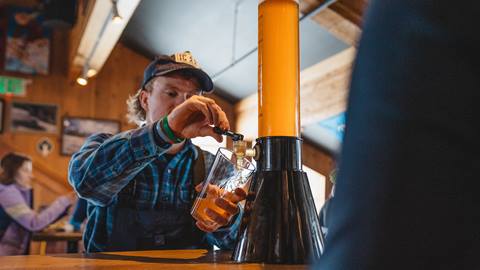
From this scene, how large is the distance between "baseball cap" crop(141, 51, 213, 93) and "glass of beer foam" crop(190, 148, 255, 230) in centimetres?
71

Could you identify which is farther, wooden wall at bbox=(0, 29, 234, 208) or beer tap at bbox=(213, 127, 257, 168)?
wooden wall at bbox=(0, 29, 234, 208)

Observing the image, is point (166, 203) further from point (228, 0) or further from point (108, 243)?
point (228, 0)

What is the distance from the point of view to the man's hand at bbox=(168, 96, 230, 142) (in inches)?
40.9

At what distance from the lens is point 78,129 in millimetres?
6363

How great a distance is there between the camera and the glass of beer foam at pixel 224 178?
39.3 inches

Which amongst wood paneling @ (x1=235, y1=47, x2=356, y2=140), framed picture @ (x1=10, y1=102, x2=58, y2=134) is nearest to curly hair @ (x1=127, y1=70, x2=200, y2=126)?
wood paneling @ (x1=235, y1=47, x2=356, y2=140)

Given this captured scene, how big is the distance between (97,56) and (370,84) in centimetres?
465

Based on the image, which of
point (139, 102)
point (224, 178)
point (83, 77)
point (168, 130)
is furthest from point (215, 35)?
A: point (224, 178)

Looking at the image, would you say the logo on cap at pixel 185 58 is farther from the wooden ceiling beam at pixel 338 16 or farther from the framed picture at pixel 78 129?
the framed picture at pixel 78 129

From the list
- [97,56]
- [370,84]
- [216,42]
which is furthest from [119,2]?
[370,84]

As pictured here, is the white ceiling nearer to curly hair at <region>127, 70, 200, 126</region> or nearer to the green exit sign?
the green exit sign

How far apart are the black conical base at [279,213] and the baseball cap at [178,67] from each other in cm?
76

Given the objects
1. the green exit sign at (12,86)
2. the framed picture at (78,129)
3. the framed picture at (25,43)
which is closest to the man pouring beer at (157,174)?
the framed picture at (78,129)

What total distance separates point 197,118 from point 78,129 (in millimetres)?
5644
